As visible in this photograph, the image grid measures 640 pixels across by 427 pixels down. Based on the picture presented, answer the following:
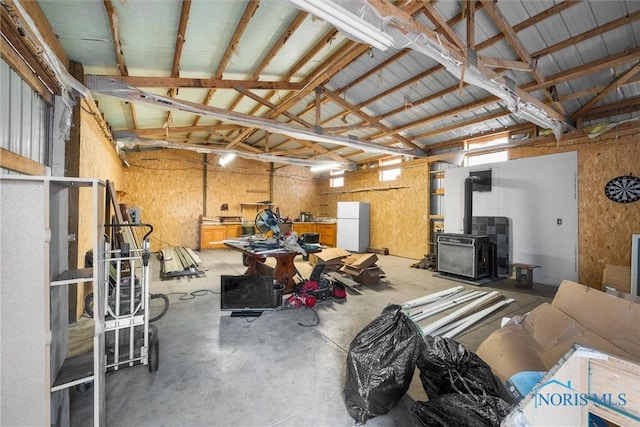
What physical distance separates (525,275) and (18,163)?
6.97 meters

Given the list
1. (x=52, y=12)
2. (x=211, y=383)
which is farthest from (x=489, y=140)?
(x=52, y=12)

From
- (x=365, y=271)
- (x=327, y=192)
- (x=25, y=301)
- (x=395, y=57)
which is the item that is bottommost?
(x=365, y=271)

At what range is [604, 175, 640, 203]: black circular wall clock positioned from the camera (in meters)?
4.24

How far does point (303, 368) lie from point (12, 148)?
2.97 m

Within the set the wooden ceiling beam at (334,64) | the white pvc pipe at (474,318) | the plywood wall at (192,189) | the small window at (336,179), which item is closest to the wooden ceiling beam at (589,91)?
the white pvc pipe at (474,318)

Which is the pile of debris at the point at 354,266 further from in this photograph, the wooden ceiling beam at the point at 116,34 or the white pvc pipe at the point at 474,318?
the wooden ceiling beam at the point at 116,34

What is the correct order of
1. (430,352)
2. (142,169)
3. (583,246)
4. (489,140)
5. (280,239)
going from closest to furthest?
(430,352), (280,239), (583,246), (489,140), (142,169)

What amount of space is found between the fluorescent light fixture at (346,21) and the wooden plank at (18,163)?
2321 millimetres

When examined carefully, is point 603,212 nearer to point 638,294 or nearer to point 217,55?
point 638,294

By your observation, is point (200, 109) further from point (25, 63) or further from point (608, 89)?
point (608, 89)

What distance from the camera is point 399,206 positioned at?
318 inches

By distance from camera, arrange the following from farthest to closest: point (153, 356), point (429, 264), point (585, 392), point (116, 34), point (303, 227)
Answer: point (303, 227), point (429, 264), point (116, 34), point (153, 356), point (585, 392)

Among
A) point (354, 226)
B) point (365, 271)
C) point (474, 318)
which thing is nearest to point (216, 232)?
point (354, 226)

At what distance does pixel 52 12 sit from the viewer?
239cm
